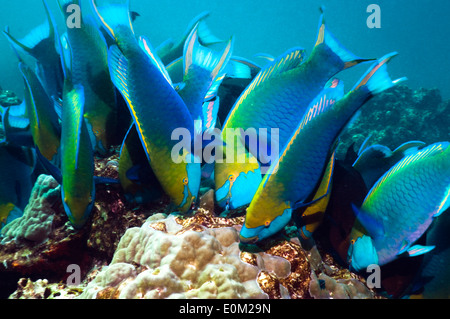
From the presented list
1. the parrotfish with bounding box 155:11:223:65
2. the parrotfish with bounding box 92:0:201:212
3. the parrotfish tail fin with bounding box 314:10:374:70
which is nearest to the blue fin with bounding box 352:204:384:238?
the parrotfish tail fin with bounding box 314:10:374:70

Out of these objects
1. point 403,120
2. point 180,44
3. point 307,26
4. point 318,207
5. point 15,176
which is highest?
point 307,26

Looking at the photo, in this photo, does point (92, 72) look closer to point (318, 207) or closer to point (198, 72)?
point (198, 72)

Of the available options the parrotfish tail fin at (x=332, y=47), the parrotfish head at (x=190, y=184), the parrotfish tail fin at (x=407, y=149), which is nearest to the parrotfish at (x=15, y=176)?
the parrotfish head at (x=190, y=184)

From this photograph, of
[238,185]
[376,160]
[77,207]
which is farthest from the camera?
[376,160]

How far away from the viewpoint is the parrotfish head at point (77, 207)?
1.35 meters

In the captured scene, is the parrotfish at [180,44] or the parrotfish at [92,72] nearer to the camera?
the parrotfish at [92,72]

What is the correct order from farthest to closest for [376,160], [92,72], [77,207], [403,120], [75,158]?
[403,120], [376,160], [92,72], [77,207], [75,158]

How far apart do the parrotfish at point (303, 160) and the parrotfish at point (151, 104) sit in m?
0.49

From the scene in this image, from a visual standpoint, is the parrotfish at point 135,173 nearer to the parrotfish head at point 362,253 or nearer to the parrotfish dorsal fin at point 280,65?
the parrotfish dorsal fin at point 280,65

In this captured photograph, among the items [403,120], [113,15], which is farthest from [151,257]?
[403,120]

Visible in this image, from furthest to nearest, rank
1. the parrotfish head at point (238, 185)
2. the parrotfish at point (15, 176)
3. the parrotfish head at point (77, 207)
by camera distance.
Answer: the parrotfish at point (15, 176) < the parrotfish head at point (238, 185) < the parrotfish head at point (77, 207)

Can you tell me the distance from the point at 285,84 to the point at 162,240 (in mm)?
1261

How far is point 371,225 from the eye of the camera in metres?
1.44

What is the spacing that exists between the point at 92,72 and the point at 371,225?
79.8 inches
